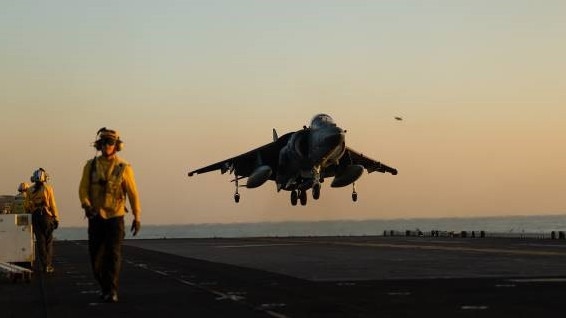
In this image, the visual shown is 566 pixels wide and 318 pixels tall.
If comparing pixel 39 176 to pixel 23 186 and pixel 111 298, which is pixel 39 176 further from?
pixel 111 298

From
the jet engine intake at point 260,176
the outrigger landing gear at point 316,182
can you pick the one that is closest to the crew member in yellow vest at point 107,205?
the outrigger landing gear at point 316,182

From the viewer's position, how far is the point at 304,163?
55969 millimetres

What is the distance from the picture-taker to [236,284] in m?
16.2

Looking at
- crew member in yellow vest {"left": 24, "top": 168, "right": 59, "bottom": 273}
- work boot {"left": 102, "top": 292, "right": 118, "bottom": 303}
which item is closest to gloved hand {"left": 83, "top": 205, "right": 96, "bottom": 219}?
work boot {"left": 102, "top": 292, "right": 118, "bottom": 303}

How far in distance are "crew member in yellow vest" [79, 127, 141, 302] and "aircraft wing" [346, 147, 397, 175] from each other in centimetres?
5130

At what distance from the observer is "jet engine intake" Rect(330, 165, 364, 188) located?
184 feet

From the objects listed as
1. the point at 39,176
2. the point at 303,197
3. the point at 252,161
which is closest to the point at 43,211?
the point at 39,176

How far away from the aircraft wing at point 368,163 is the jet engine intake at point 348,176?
5669 mm

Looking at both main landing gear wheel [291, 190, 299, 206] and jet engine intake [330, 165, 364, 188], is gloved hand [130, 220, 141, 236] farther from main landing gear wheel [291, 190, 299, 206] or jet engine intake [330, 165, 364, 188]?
main landing gear wheel [291, 190, 299, 206]

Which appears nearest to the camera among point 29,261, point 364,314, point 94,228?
point 364,314

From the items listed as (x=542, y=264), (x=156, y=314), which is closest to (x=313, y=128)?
(x=542, y=264)

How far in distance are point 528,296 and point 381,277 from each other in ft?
18.2

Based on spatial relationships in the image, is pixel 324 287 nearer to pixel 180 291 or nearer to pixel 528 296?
pixel 180 291

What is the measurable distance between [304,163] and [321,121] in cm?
405
